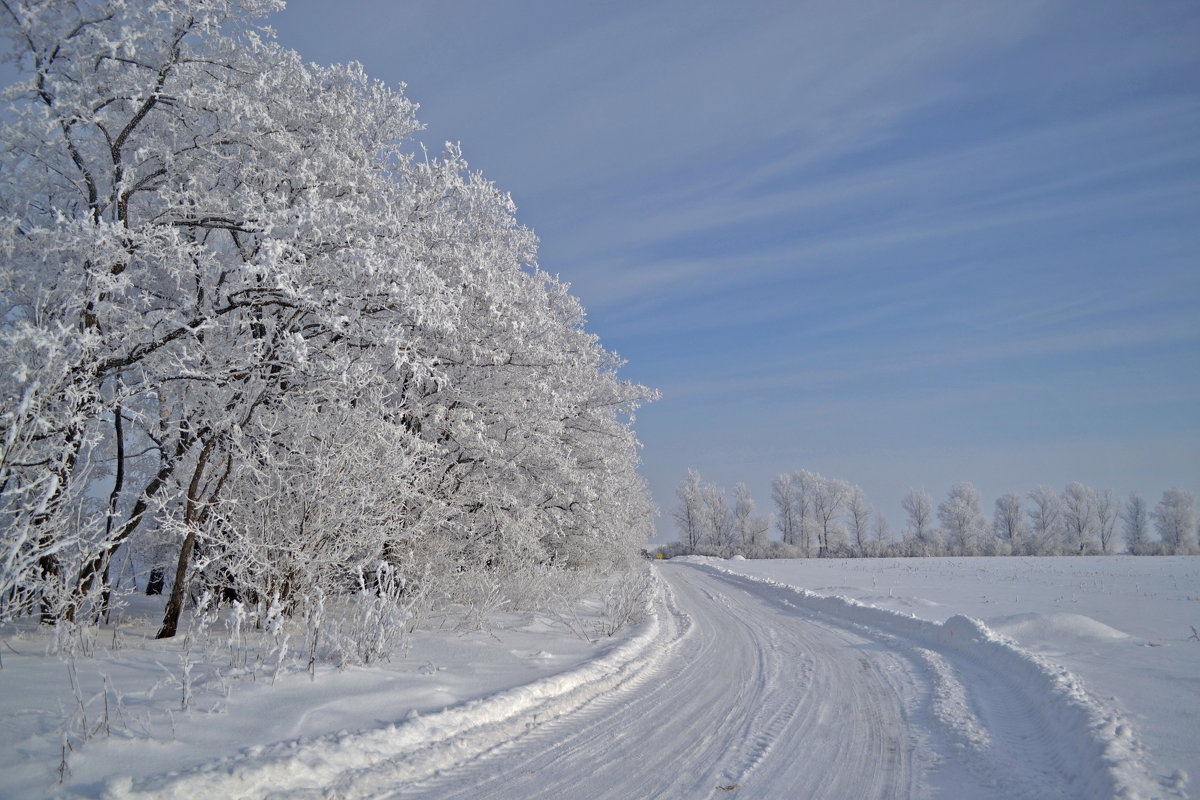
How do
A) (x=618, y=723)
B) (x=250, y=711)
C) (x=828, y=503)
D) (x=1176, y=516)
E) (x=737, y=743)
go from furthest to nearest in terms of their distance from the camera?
(x=828, y=503), (x=1176, y=516), (x=618, y=723), (x=737, y=743), (x=250, y=711)

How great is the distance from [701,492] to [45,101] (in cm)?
9922

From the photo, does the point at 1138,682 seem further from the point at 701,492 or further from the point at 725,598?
the point at 701,492

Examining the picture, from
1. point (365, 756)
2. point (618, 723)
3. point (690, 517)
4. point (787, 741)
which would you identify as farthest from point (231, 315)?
point (690, 517)

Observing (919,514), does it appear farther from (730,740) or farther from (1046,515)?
(730,740)

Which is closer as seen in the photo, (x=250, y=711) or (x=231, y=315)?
(x=250, y=711)

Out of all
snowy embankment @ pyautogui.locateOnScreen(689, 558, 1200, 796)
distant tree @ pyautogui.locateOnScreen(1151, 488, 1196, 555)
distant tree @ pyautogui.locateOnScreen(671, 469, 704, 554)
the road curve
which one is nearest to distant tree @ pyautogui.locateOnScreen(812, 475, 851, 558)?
distant tree @ pyautogui.locateOnScreen(671, 469, 704, 554)

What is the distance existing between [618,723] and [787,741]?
1527 millimetres

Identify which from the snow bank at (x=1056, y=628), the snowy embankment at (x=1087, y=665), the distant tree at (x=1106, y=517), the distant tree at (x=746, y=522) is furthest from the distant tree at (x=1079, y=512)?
the snow bank at (x=1056, y=628)

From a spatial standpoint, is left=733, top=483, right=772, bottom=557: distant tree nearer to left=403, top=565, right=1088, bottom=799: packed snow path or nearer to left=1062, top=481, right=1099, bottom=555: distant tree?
left=1062, top=481, right=1099, bottom=555: distant tree

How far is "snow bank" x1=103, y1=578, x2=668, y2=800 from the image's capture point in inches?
153

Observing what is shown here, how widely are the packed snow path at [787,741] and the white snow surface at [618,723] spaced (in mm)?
26

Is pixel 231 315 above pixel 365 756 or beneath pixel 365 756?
above

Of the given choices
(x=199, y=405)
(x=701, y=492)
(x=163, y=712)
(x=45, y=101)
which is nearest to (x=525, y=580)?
(x=199, y=405)

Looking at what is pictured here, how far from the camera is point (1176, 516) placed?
77.4m
